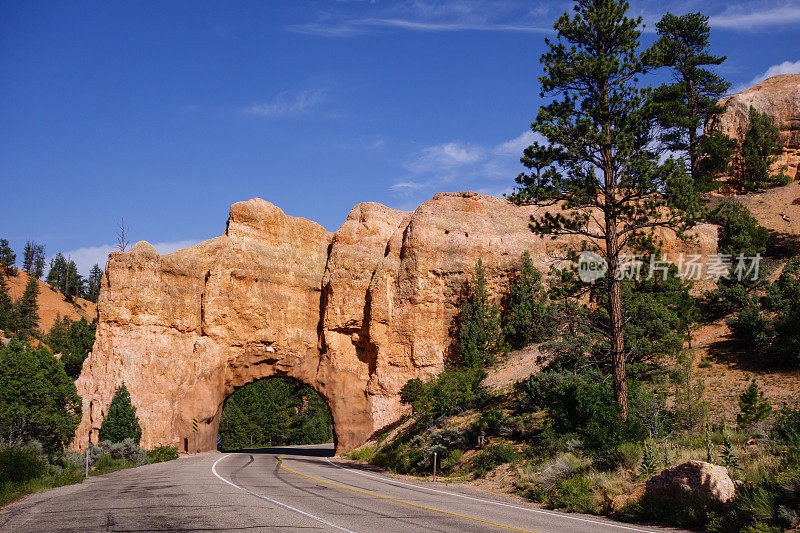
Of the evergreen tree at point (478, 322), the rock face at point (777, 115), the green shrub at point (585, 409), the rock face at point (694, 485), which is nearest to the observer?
the rock face at point (694, 485)

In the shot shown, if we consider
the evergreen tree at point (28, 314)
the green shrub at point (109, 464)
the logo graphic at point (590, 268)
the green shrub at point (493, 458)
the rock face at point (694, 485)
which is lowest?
the green shrub at point (109, 464)

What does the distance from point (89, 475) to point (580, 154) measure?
22.5 meters

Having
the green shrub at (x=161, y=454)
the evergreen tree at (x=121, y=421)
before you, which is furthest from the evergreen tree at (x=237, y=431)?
the evergreen tree at (x=121, y=421)

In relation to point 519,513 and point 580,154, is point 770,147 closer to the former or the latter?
point 580,154

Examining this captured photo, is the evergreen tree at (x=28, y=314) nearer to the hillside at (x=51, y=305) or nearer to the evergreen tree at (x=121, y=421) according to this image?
the hillside at (x=51, y=305)

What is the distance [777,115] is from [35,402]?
68.6 m

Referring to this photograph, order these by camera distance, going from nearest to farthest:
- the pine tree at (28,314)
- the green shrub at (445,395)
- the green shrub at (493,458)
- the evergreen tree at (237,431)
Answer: the green shrub at (493,458), the green shrub at (445,395), the evergreen tree at (237,431), the pine tree at (28,314)

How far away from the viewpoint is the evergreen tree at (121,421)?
33.4 m

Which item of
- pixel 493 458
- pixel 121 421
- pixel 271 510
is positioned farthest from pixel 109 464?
pixel 271 510

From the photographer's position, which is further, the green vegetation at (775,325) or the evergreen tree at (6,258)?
the evergreen tree at (6,258)

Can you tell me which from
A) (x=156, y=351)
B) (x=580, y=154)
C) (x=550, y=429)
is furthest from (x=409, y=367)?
(x=580, y=154)

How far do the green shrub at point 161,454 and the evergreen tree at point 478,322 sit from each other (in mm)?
18788

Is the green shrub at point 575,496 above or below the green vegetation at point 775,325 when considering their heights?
below

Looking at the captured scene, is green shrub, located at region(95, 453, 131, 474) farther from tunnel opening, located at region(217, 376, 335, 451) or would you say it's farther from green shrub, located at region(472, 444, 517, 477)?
tunnel opening, located at region(217, 376, 335, 451)
